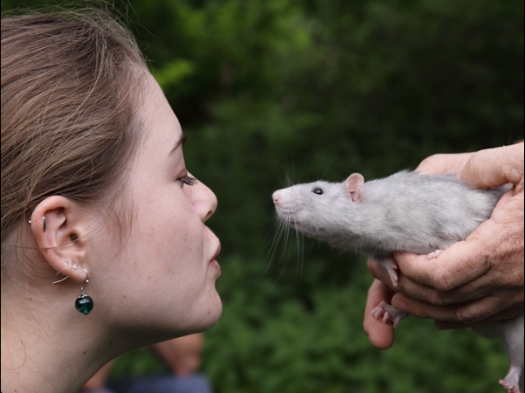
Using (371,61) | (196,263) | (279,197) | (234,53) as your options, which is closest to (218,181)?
(234,53)

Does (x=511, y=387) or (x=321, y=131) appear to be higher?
(x=511, y=387)

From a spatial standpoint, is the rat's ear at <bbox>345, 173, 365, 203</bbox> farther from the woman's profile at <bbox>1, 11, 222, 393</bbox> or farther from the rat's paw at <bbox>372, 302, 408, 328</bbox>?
the woman's profile at <bbox>1, 11, 222, 393</bbox>

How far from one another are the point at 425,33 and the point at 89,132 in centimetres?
655

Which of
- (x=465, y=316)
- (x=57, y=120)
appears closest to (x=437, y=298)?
(x=465, y=316)

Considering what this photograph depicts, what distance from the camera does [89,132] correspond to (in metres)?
1.73

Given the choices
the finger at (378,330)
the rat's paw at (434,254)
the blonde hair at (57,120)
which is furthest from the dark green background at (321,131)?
the blonde hair at (57,120)

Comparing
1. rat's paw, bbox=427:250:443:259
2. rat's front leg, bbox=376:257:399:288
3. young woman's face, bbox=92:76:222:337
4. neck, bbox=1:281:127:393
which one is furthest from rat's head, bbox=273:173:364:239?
neck, bbox=1:281:127:393

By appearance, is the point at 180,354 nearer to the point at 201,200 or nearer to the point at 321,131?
the point at 201,200

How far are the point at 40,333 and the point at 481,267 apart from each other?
4.52 feet

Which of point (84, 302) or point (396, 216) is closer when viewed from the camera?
point (84, 302)

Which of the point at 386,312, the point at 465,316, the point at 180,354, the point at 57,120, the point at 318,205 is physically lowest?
the point at 180,354

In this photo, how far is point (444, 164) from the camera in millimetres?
2627

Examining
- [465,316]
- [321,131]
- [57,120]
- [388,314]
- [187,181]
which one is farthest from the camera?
[321,131]

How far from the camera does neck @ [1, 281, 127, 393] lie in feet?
5.91
